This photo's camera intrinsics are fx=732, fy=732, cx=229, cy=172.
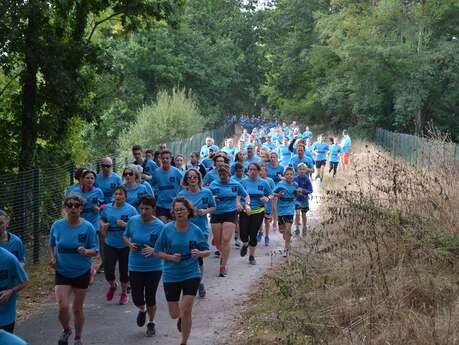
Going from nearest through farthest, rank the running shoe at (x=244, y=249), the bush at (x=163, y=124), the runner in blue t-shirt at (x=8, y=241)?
the runner in blue t-shirt at (x=8, y=241), the running shoe at (x=244, y=249), the bush at (x=163, y=124)

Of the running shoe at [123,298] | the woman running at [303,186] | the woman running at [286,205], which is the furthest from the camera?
the woman running at [303,186]

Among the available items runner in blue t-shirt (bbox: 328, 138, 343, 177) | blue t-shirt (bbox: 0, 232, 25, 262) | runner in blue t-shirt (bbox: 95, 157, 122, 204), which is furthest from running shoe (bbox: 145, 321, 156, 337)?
runner in blue t-shirt (bbox: 328, 138, 343, 177)

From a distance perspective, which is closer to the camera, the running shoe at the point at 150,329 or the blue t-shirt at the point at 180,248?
the blue t-shirt at the point at 180,248

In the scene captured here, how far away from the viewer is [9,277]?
685 cm

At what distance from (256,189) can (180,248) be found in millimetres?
5318

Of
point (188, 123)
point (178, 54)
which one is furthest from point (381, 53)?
point (178, 54)

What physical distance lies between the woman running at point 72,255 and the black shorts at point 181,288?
36.9 inches

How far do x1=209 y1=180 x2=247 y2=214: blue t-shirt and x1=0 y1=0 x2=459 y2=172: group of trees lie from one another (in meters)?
4.15

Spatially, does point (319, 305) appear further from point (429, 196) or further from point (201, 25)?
point (201, 25)

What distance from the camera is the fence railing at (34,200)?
43.4 ft

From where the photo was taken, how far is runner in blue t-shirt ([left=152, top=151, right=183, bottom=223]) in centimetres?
1337

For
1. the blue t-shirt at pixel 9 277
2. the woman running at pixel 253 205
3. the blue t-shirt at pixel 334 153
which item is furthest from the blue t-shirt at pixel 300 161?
the blue t-shirt at pixel 9 277

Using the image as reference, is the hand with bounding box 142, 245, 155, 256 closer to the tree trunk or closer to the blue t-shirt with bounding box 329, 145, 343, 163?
the tree trunk

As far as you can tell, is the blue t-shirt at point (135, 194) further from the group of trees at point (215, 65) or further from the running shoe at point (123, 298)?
the group of trees at point (215, 65)
